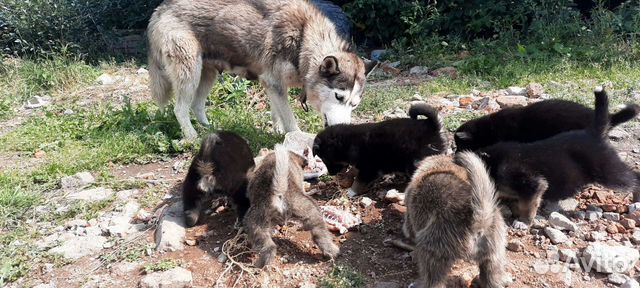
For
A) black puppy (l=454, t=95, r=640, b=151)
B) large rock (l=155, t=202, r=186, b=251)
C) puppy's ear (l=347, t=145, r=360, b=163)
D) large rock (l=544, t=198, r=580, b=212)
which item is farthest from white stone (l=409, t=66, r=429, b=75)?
large rock (l=155, t=202, r=186, b=251)

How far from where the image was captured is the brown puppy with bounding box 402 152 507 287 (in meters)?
3.10

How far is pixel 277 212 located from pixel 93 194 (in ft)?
7.08

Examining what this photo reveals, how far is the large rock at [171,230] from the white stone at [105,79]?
17.9 feet

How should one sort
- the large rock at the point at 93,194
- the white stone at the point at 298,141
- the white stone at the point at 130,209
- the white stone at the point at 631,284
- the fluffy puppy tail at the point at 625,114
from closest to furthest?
the white stone at the point at 631,284
the fluffy puppy tail at the point at 625,114
the white stone at the point at 130,209
the large rock at the point at 93,194
the white stone at the point at 298,141

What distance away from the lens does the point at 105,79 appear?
933cm

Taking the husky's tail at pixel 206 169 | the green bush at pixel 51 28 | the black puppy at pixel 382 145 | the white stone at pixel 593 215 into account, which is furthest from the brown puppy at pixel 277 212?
the green bush at pixel 51 28

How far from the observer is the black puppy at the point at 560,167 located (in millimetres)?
3848

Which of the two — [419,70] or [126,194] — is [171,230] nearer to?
[126,194]

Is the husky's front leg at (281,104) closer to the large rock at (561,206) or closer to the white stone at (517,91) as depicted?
the white stone at (517,91)

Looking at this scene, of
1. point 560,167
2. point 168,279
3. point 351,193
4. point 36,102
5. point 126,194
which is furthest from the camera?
point 36,102

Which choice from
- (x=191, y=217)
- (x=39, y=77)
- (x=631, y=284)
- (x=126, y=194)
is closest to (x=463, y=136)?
(x=631, y=284)

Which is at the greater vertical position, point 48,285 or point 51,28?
point 48,285

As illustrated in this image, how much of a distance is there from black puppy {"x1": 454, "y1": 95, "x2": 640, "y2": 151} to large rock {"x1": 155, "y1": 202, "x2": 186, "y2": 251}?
2.29 m

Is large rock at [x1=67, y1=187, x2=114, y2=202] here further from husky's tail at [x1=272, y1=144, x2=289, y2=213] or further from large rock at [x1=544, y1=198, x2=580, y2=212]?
large rock at [x1=544, y1=198, x2=580, y2=212]
